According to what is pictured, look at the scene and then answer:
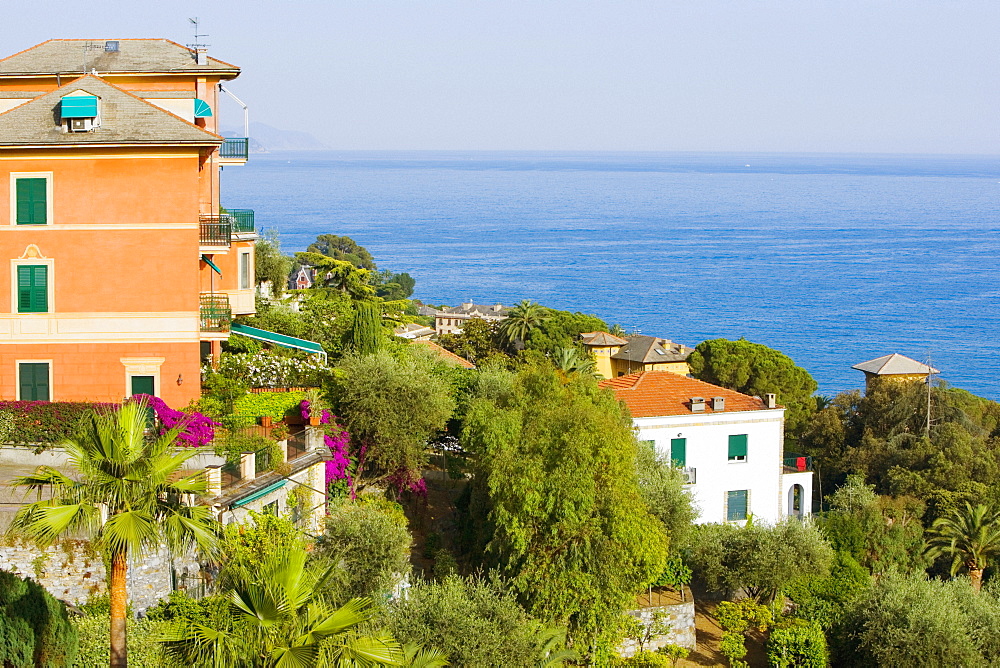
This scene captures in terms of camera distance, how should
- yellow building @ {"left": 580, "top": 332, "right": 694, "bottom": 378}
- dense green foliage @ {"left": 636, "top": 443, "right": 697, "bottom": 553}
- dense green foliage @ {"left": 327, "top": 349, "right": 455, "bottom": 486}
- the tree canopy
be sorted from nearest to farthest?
1. dense green foliage @ {"left": 327, "top": 349, "right": 455, "bottom": 486}
2. dense green foliage @ {"left": 636, "top": 443, "right": 697, "bottom": 553}
3. yellow building @ {"left": 580, "top": 332, "right": 694, "bottom": 378}
4. the tree canopy

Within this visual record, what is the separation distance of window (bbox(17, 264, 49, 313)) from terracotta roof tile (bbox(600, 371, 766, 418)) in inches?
547

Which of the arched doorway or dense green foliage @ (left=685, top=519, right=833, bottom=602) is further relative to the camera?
the arched doorway

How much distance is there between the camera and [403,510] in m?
25.2

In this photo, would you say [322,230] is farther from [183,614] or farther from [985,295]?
[183,614]

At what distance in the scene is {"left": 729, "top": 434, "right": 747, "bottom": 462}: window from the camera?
31047 mm

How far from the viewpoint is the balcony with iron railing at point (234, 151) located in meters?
26.2

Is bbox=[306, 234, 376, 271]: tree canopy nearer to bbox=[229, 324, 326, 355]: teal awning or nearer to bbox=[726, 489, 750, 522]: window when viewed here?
bbox=[726, 489, 750, 522]: window

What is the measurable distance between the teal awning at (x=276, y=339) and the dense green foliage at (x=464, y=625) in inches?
384

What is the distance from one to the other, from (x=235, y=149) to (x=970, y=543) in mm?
20766

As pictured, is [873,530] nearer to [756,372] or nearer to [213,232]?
[213,232]

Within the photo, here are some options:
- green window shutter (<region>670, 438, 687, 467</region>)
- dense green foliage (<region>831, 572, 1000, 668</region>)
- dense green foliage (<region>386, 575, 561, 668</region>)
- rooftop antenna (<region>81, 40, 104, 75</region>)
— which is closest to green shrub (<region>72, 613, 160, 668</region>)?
dense green foliage (<region>386, 575, 561, 668</region>)

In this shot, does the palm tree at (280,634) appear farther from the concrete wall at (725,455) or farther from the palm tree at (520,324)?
the palm tree at (520,324)

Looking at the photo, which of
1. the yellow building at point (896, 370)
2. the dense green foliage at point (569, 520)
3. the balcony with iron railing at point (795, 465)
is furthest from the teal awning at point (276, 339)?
the yellow building at point (896, 370)

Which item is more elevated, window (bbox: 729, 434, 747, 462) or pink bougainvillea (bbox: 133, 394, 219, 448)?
pink bougainvillea (bbox: 133, 394, 219, 448)
